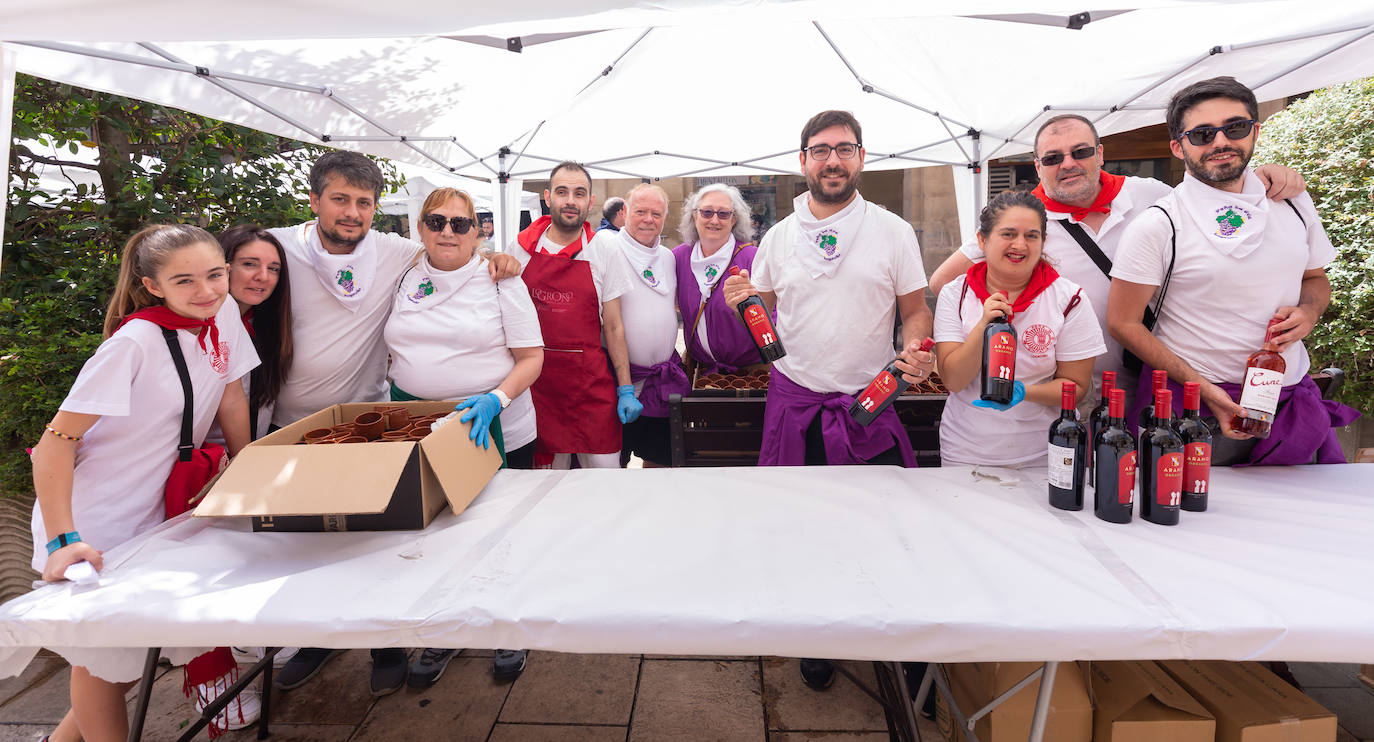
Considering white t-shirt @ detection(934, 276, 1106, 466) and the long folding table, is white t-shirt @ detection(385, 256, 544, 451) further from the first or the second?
white t-shirt @ detection(934, 276, 1106, 466)

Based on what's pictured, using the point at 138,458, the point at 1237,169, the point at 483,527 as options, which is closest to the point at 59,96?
the point at 138,458

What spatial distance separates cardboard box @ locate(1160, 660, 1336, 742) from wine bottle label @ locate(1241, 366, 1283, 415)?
702mm

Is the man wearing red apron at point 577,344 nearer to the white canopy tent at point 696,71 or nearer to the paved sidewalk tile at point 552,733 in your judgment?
the white canopy tent at point 696,71

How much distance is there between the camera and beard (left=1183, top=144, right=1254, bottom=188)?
6.71ft

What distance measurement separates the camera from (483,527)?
1799 millimetres

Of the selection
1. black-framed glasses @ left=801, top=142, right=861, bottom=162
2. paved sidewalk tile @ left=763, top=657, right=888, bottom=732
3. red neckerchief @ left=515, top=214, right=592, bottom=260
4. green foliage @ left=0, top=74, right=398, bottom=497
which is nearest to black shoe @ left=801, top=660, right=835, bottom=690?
paved sidewalk tile @ left=763, top=657, right=888, bottom=732

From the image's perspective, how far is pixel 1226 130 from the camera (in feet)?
6.65

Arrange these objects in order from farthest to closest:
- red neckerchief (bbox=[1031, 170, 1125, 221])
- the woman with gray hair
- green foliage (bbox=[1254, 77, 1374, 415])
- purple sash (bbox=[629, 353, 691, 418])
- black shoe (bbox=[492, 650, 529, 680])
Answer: green foliage (bbox=[1254, 77, 1374, 415]) < the woman with gray hair < purple sash (bbox=[629, 353, 691, 418]) < black shoe (bbox=[492, 650, 529, 680]) < red neckerchief (bbox=[1031, 170, 1125, 221])

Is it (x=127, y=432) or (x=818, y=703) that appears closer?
(x=127, y=432)

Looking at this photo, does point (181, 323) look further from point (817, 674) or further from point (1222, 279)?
point (1222, 279)

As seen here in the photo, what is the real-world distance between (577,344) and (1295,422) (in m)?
2.71

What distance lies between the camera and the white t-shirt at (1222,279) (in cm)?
204

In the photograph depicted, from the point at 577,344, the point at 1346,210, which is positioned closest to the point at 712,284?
the point at 577,344

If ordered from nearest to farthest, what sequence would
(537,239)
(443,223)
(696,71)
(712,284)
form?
(443,223) < (537,239) < (712,284) < (696,71)
